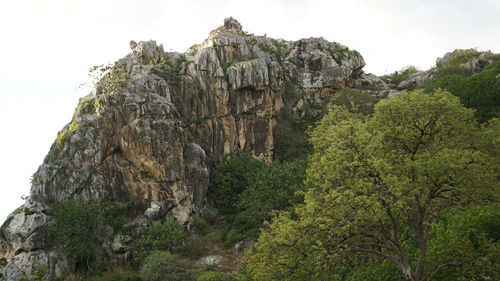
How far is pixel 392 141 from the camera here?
18391 millimetres

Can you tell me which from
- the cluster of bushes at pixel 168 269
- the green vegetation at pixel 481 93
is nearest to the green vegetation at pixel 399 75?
the green vegetation at pixel 481 93

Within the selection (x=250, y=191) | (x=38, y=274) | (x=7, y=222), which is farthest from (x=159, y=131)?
(x=38, y=274)

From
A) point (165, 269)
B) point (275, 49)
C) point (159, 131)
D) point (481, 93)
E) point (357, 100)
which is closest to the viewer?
point (165, 269)

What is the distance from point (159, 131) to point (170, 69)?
39.0ft

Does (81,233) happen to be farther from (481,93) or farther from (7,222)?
(481,93)

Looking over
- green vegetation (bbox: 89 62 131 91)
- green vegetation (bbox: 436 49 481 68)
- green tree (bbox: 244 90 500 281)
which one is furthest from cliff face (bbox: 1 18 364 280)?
green tree (bbox: 244 90 500 281)

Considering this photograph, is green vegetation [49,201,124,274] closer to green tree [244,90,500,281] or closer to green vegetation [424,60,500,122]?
green tree [244,90,500,281]

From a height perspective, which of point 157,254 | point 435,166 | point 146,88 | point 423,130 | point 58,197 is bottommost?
point 157,254

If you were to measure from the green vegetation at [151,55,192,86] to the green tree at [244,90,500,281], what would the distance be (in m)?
42.3

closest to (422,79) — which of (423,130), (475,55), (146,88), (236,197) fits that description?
(475,55)

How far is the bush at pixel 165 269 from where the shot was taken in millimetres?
36438

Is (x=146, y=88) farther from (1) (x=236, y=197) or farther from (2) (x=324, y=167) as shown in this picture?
Answer: (2) (x=324, y=167)

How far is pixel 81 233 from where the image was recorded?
42.6m

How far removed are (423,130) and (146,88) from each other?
41.5m
